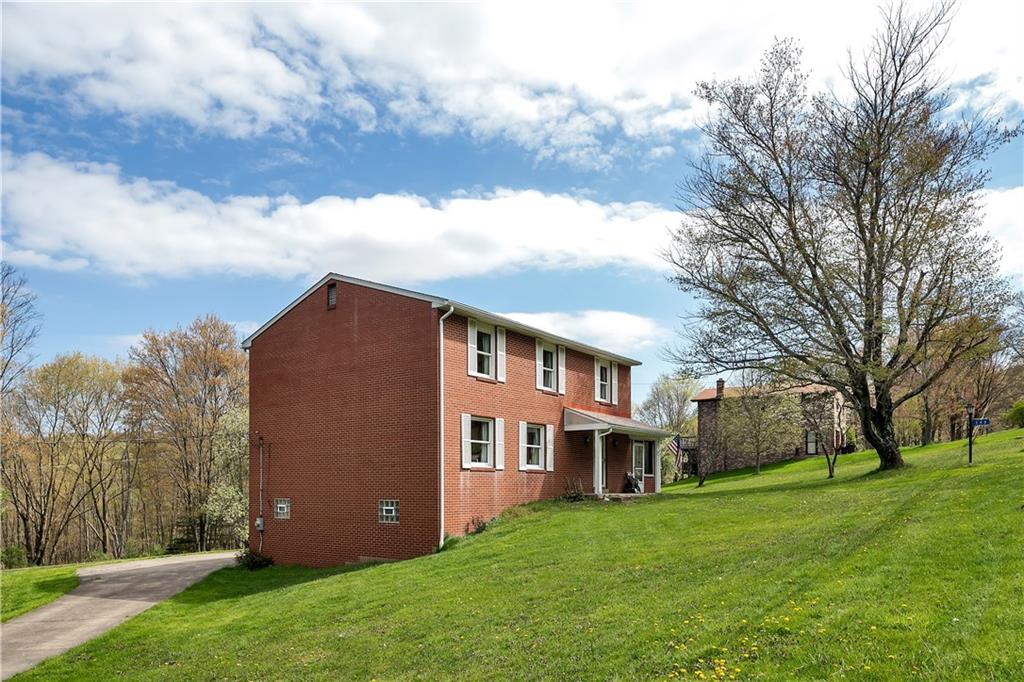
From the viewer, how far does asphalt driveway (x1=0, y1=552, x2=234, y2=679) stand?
13156 mm

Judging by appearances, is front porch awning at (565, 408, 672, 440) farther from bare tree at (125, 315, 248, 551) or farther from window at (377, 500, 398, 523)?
bare tree at (125, 315, 248, 551)

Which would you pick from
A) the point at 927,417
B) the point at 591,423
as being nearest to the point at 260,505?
the point at 591,423

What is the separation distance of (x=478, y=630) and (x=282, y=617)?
193 inches

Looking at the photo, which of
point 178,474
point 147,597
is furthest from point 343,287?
point 178,474

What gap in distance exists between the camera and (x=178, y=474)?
39.2m

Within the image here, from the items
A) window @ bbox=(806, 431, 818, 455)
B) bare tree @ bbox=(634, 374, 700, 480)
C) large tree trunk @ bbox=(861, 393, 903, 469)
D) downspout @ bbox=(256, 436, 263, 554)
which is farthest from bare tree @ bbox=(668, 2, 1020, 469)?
bare tree @ bbox=(634, 374, 700, 480)

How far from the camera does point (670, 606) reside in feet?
28.3

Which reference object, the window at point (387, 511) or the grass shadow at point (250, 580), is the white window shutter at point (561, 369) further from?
the grass shadow at point (250, 580)

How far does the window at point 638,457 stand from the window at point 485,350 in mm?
10090

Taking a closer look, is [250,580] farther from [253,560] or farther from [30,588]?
[30,588]

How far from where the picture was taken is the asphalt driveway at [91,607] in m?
13.2

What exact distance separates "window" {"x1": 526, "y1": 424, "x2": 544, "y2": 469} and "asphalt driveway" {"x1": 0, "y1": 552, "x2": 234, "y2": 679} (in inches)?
390

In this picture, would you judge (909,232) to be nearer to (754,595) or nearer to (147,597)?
(754,595)

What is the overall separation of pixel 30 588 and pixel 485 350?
1336 cm
